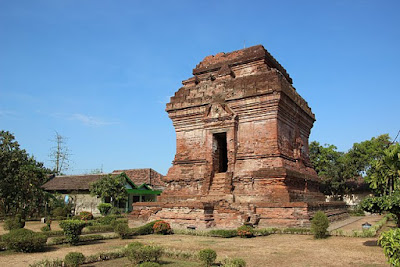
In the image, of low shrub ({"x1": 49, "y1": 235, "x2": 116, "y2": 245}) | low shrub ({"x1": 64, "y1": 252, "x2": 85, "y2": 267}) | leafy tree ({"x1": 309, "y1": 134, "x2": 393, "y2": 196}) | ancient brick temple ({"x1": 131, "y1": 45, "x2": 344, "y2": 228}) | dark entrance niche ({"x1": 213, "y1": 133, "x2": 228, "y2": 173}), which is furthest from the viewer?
leafy tree ({"x1": 309, "y1": 134, "x2": 393, "y2": 196})

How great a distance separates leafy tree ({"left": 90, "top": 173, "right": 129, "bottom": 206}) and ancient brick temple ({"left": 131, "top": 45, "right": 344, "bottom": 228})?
952 cm

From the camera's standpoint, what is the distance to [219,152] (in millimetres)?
18141

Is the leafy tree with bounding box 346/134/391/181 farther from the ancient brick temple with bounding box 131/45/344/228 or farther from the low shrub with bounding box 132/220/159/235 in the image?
the low shrub with bounding box 132/220/159/235

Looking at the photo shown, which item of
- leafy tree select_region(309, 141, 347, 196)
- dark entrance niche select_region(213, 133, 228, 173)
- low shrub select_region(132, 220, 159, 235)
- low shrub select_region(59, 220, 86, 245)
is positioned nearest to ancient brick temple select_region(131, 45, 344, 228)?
dark entrance niche select_region(213, 133, 228, 173)

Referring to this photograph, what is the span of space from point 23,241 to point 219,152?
1080cm

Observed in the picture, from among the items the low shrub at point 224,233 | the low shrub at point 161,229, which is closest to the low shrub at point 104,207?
the low shrub at point 161,229

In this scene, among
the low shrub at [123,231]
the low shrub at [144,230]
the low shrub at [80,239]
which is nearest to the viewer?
the low shrub at [80,239]

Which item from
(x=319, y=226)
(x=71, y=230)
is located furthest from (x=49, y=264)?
(x=319, y=226)

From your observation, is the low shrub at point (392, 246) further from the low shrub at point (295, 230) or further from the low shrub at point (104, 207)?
the low shrub at point (104, 207)

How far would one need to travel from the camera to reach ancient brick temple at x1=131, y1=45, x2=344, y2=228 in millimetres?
14109

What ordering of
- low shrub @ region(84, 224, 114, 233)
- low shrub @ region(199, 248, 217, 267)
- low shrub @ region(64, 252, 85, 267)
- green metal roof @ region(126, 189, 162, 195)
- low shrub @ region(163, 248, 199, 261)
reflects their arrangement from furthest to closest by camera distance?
1. green metal roof @ region(126, 189, 162, 195)
2. low shrub @ region(84, 224, 114, 233)
3. low shrub @ region(163, 248, 199, 261)
4. low shrub @ region(64, 252, 85, 267)
5. low shrub @ region(199, 248, 217, 267)

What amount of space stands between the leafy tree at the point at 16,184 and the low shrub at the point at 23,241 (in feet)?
50.8

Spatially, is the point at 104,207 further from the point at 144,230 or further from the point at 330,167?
the point at 330,167

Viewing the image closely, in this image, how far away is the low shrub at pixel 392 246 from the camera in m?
5.04
